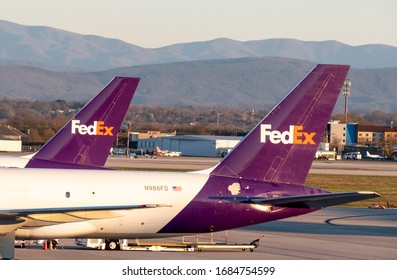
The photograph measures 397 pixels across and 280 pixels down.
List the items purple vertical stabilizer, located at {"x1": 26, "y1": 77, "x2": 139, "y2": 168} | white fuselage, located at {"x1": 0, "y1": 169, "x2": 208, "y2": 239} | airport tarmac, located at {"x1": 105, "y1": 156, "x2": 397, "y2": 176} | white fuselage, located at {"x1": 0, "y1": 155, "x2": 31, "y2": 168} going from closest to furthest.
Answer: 1. white fuselage, located at {"x1": 0, "y1": 169, "x2": 208, "y2": 239}
2. white fuselage, located at {"x1": 0, "y1": 155, "x2": 31, "y2": 168}
3. purple vertical stabilizer, located at {"x1": 26, "y1": 77, "x2": 139, "y2": 168}
4. airport tarmac, located at {"x1": 105, "y1": 156, "x2": 397, "y2": 176}

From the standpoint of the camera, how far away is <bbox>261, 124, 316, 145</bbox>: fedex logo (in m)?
40.8

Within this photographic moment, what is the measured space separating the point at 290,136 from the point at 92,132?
13.2m

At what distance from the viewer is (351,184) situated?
104 metres

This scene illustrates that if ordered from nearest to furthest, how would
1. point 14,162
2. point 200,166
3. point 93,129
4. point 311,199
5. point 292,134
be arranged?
point 311,199, point 292,134, point 14,162, point 93,129, point 200,166

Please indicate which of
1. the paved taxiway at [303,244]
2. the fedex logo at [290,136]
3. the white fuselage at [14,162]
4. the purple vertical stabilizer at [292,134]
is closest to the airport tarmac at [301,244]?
the paved taxiway at [303,244]

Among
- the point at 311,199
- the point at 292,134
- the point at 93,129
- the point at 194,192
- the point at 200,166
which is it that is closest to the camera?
the point at 311,199

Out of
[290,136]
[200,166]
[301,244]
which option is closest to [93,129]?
[301,244]

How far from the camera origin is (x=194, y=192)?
131 ft

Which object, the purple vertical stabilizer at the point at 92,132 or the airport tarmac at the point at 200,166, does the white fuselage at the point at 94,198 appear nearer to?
the purple vertical stabilizer at the point at 92,132

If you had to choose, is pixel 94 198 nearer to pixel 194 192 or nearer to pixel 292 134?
pixel 194 192

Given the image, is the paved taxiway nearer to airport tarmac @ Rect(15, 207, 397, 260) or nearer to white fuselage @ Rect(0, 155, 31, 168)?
airport tarmac @ Rect(15, 207, 397, 260)

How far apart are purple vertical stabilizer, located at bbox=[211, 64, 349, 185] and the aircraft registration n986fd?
39 mm

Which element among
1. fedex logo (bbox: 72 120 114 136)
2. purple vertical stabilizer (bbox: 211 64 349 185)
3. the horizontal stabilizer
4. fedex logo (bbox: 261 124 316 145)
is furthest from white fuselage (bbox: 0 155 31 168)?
fedex logo (bbox: 261 124 316 145)
